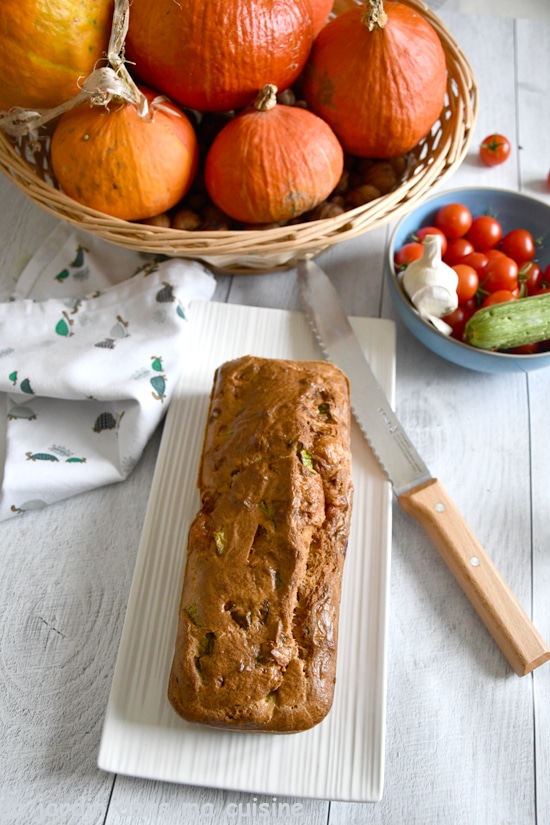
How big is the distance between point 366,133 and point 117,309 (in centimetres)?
64

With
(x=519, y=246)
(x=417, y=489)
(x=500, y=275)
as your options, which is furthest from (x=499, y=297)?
(x=417, y=489)

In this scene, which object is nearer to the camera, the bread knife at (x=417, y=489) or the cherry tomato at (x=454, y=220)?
the bread knife at (x=417, y=489)

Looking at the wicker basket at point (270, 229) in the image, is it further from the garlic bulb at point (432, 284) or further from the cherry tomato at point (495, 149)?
the cherry tomato at point (495, 149)

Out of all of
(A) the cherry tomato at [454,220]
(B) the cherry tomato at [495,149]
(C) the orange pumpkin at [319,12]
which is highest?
(C) the orange pumpkin at [319,12]

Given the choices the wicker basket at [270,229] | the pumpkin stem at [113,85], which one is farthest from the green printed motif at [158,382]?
the pumpkin stem at [113,85]

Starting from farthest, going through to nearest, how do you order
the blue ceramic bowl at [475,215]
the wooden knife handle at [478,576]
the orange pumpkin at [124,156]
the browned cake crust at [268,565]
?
1. the blue ceramic bowl at [475,215]
2. the orange pumpkin at [124,156]
3. the wooden knife handle at [478,576]
4. the browned cake crust at [268,565]

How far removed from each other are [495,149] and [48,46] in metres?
1.11

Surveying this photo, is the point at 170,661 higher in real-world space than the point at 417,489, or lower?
lower

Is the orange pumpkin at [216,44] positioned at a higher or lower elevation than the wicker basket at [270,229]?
higher

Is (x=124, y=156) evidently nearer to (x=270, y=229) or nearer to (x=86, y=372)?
(x=270, y=229)

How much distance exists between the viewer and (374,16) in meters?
1.30

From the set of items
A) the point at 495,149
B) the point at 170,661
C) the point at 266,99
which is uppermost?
the point at 266,99

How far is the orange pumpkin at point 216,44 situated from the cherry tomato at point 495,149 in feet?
2.02

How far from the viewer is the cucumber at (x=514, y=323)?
135 centimetres
